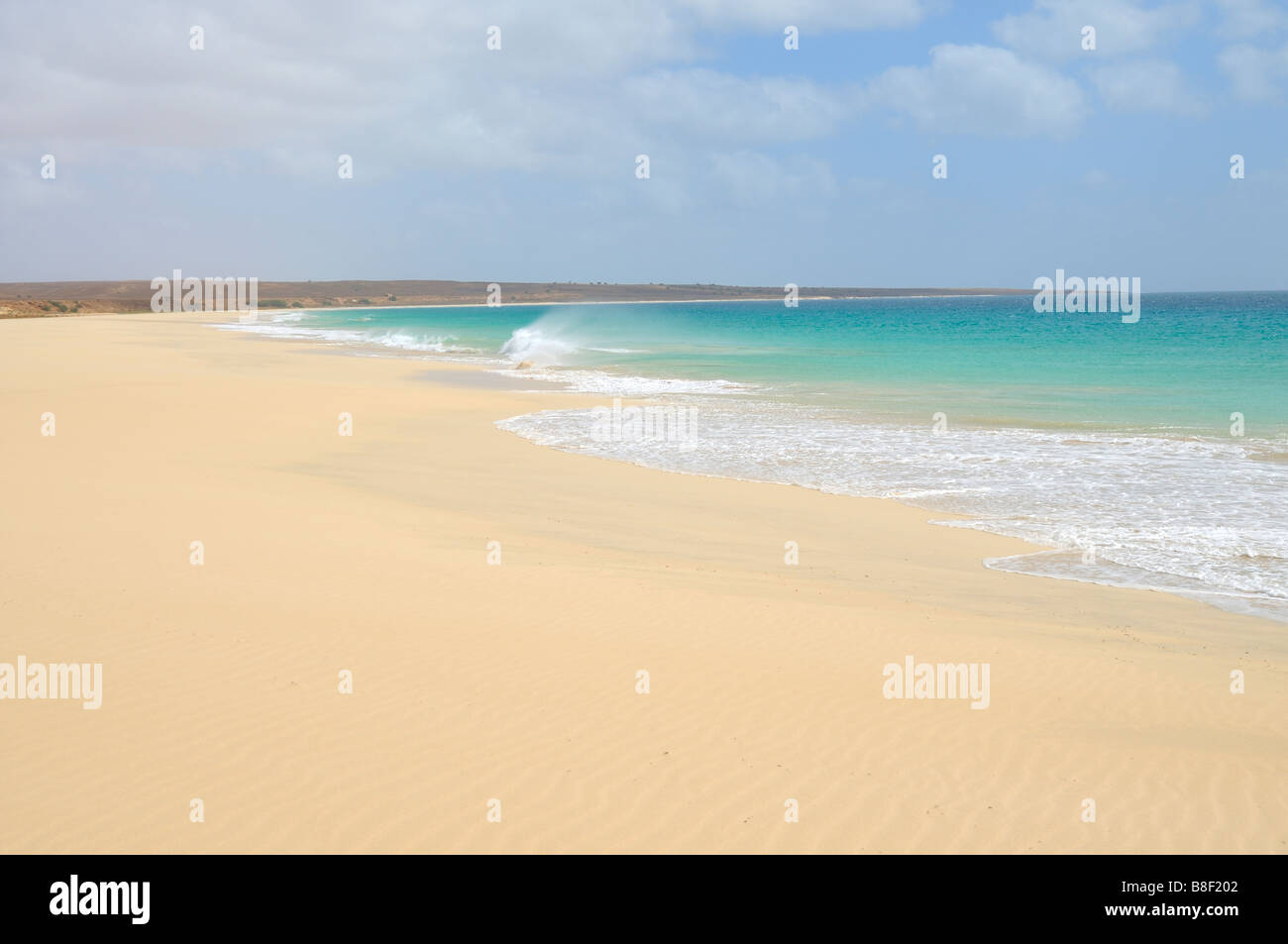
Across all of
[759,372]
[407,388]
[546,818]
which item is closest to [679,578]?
[546,818]

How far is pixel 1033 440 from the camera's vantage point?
54.9 feet

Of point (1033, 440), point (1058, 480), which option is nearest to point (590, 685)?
point (1058, 480)

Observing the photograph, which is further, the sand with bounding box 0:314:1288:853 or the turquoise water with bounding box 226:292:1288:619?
the turquoise water with bounding box 226:292:1288:619

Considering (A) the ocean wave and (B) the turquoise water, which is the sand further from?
(B) the turquoise water

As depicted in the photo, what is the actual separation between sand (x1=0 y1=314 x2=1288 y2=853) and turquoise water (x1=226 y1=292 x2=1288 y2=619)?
108 centimetres

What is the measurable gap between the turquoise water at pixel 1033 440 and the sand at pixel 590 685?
1.08m

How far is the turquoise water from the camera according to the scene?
9.36 m

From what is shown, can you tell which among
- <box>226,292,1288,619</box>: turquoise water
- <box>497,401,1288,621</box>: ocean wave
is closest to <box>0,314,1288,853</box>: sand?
<box>497,401,1288,621</box>: ocean wave

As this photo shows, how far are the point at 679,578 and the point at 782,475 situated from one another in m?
5.57

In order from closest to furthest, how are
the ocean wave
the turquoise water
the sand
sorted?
the sand < the ocean wave < the turquoise water

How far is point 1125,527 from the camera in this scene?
33.0ft

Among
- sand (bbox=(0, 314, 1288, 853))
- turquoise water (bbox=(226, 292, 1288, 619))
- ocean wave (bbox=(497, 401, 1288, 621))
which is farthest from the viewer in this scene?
turquoise water (bbox=(226, 292, 1288, 619))

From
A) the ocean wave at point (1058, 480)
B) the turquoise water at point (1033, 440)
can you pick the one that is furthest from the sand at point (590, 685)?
the turquoise water at point (1033, 440)

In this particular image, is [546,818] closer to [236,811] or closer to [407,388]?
[236,811]
